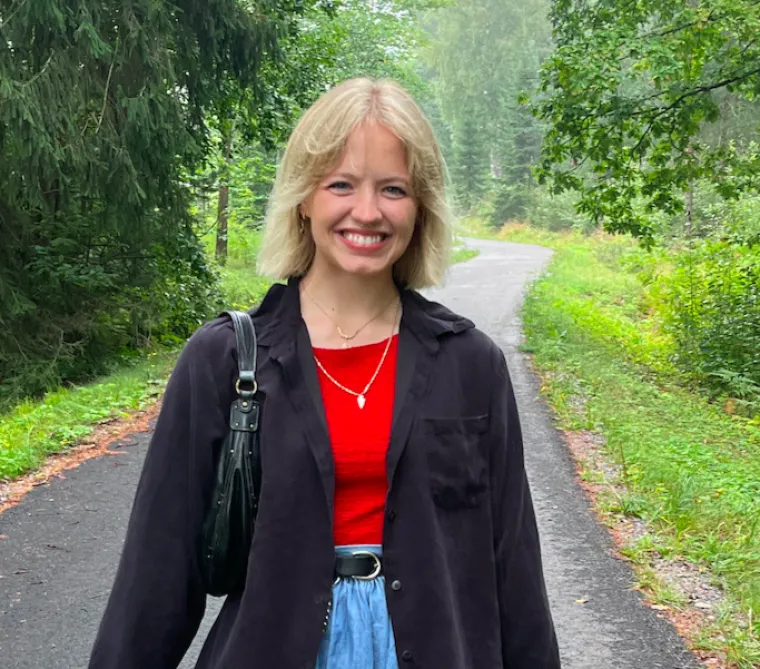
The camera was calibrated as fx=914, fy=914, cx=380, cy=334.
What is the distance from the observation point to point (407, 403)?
180cm

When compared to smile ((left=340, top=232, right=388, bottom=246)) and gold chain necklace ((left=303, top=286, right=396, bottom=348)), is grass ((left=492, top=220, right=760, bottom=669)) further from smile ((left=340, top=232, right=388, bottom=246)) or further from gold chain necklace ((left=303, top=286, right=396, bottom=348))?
smile ((left=340, top=232, right=388, bottom=246))

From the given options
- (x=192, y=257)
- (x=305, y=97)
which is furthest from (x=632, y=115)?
(x=192, y=257)

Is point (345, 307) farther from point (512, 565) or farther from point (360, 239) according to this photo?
point (512, 565)

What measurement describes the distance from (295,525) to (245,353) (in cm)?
34

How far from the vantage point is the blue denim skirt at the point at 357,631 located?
1.74m

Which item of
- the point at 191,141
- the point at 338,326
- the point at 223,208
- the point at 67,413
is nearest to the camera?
the point at 338,326

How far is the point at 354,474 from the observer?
177cm

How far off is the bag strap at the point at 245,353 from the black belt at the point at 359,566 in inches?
14.4

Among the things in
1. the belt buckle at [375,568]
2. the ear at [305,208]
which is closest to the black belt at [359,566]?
the belt buckle at [375,568]

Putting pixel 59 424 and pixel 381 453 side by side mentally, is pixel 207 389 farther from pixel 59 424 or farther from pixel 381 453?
pixel 59 424

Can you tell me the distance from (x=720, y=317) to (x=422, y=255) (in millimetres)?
11924

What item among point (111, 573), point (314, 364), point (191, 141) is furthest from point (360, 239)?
point (191, 141)

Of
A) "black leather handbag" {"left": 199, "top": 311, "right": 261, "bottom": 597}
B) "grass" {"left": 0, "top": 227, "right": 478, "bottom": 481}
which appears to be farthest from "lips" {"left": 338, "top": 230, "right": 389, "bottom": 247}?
"grass" {"left": 0, "top": 227, "right": 478, "bottom": 481}

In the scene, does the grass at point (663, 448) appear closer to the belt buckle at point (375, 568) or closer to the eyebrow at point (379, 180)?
the belt buckle at point (375, 568)
